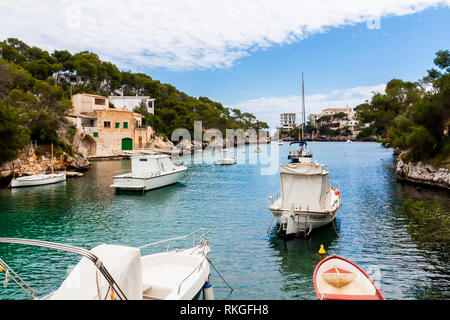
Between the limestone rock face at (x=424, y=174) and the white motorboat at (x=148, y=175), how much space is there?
21.0 m

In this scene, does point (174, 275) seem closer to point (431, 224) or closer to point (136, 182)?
point (431, 224)

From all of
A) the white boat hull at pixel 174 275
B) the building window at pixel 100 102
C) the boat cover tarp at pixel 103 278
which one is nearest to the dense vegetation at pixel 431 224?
the white boat hull at pixel 174 275

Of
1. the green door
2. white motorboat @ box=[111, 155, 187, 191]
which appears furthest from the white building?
white motorboat @ box=[111, 155, 187, 191]

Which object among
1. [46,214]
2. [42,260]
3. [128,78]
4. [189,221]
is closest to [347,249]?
[189,221]

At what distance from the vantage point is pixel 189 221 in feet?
60.6

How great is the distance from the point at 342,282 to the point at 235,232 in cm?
775

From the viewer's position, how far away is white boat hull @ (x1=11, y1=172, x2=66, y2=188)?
2845 cm

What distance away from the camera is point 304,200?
15.7 metres

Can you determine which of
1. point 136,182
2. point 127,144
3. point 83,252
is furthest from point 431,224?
point 127,144

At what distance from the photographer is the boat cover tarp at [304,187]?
15.6 metres

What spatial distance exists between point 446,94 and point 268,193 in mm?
16184

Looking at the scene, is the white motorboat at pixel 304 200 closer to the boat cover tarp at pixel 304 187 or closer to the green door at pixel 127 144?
the boat cover tarp at pixel 304 187
